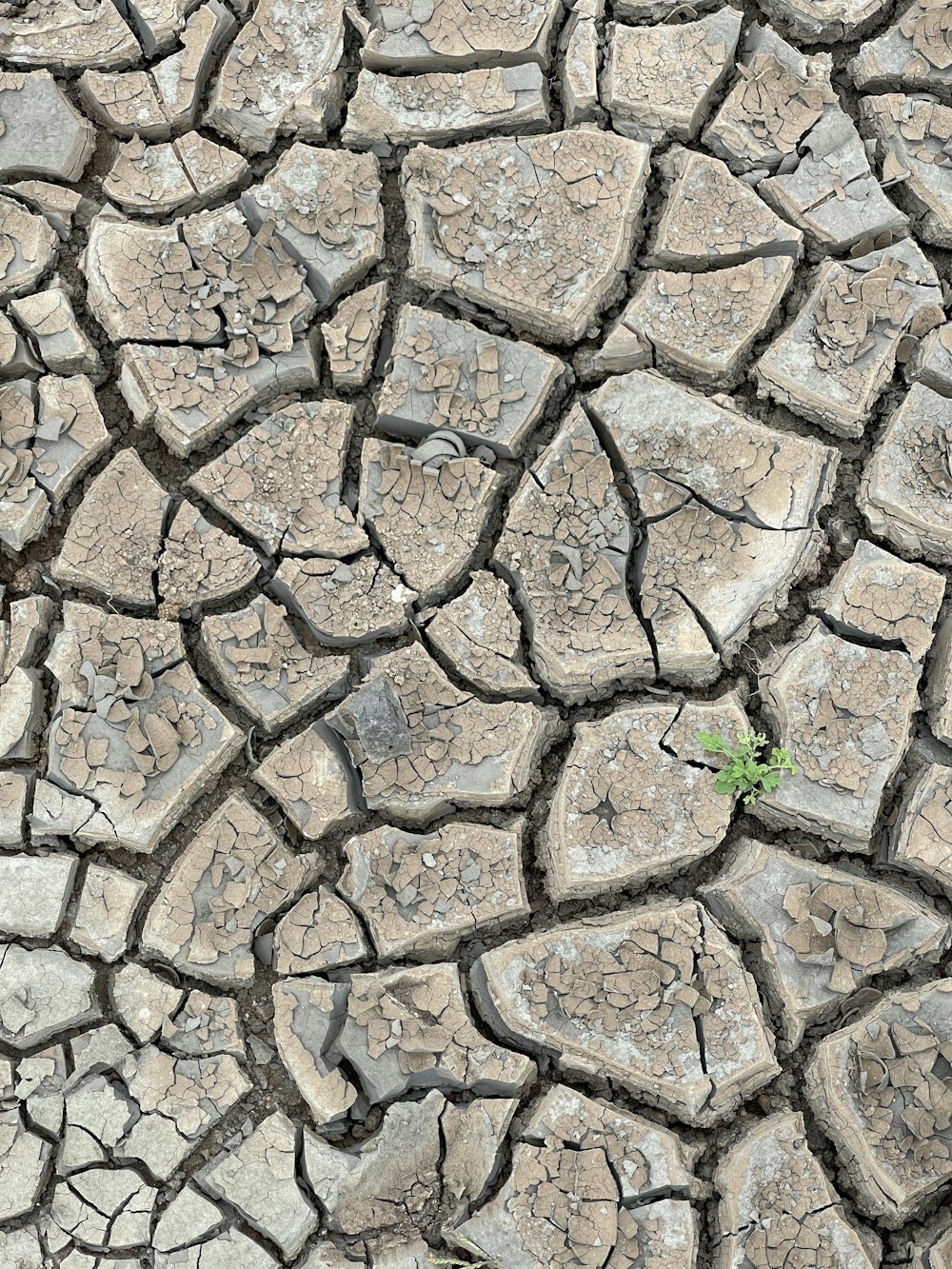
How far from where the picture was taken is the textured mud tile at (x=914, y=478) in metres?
2.65

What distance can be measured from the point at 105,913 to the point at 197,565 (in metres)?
0.91

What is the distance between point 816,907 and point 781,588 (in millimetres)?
816

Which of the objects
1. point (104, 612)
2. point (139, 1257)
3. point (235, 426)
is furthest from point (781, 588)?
point (139, 1257)

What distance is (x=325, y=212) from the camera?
2699 mm

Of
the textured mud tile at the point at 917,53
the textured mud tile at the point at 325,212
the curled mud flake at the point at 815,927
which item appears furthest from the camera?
the textured mud tile at the point at 917,53

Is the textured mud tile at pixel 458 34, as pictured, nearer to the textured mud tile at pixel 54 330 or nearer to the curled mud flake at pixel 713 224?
the curled mud flake at pixel 713 224

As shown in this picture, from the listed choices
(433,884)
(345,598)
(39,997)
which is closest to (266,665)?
(345,598)

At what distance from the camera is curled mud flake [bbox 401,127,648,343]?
105 inches

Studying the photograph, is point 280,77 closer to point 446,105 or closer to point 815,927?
point 446,105

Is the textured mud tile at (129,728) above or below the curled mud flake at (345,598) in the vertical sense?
below

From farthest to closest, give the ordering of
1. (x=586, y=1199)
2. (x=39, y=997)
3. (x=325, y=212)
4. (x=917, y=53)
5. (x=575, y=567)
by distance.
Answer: (x=917, y=53) → (x=325, y=212) → (x=575, y=567) → (x=39, y=997) → (x=586, y=1199)

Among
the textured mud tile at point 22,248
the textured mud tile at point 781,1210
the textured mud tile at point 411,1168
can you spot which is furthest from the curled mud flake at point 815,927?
the textured mud tile at point 22,248

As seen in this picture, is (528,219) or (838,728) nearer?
(838,728)

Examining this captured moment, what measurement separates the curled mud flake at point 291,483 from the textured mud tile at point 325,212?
0.36 m
